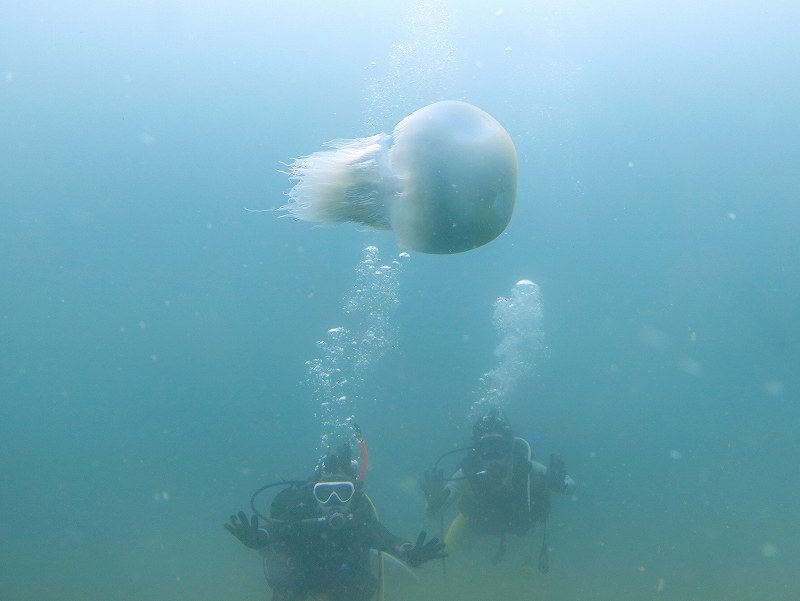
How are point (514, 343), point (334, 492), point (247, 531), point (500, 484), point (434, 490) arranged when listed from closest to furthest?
point (247, 531), point (334, 492), point (434, 490), point (500, 484), point (514, 343)

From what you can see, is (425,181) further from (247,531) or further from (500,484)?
(500,484)

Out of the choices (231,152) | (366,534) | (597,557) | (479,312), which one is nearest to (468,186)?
(366,534)

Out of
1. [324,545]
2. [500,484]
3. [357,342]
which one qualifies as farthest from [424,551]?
[357,342]

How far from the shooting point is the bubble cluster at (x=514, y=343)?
1047 inches

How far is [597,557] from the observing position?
1764 centimetres

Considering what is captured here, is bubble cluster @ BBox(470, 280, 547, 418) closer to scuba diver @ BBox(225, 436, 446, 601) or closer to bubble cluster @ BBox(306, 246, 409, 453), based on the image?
bubble cluster @ BBox(306, 246, 409, 453)

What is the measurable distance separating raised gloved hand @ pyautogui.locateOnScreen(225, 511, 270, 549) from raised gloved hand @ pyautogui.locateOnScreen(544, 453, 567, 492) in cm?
319

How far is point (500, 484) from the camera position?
6332 millimetres

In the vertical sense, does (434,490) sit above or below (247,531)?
→ above

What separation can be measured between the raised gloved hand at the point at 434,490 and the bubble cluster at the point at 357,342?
26279mm

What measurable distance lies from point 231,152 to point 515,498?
40.7 metres

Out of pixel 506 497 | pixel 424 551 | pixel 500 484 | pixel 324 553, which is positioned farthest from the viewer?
pixel 506 497

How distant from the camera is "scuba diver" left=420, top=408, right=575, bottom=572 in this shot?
6.15 meters

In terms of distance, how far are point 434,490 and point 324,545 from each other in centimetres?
178
